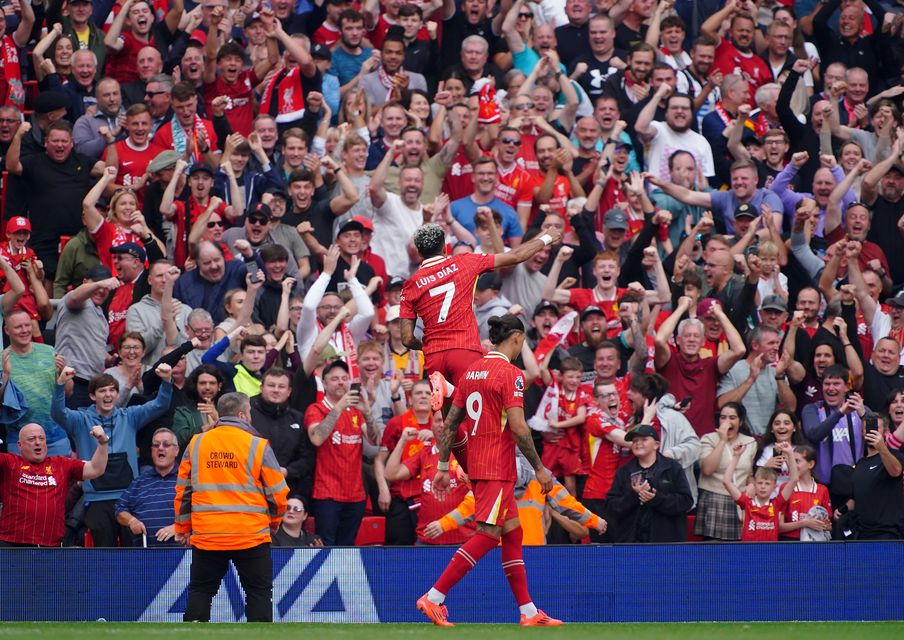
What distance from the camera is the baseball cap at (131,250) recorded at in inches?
615

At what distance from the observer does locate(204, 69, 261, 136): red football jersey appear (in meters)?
19.0

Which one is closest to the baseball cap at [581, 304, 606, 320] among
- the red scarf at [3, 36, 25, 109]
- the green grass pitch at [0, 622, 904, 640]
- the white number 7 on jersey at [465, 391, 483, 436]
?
the white number 7 on jersey at [465, 391, 483, 436]

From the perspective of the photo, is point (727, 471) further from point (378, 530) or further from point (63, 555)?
point (63, 555)

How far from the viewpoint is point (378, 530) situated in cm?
1498

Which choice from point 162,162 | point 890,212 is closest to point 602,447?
point 162,162

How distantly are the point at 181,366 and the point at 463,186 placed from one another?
501cm

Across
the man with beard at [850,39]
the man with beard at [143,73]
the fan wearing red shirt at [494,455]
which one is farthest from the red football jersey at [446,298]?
the man with beard at [850,39]

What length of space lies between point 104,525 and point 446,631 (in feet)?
15.6

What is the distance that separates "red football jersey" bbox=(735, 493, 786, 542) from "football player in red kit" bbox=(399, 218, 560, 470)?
3968mm

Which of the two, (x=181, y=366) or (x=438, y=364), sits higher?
(x=438, y=364)

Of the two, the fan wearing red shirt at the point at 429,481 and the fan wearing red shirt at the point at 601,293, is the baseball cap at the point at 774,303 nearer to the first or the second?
the fan wearing red shirt at the point at 601,293

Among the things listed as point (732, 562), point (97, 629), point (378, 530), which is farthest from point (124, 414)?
point (732, 562)

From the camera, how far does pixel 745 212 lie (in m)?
17.5

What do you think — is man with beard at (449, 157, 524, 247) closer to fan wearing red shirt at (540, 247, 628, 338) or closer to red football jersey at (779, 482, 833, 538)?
fan wearing red shirt at (540, 247, 628, 338)
